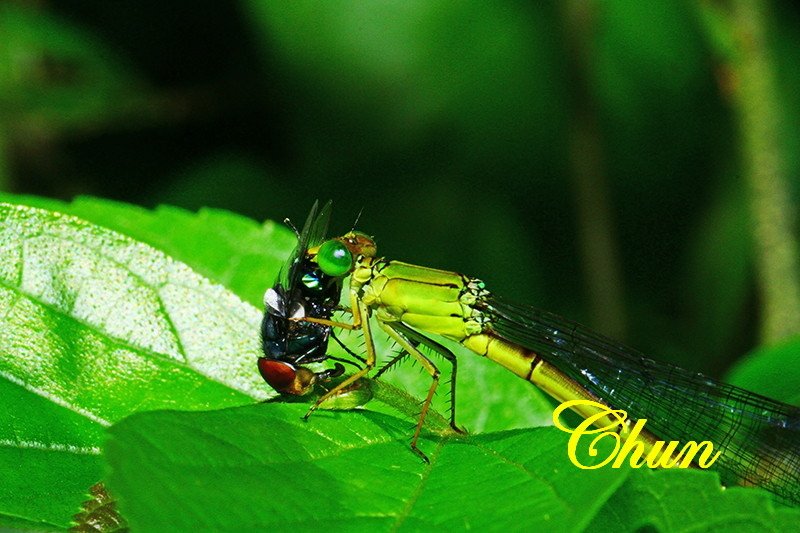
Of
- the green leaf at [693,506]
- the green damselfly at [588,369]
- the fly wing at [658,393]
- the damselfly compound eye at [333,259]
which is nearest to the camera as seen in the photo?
the green leaf at [693,506]

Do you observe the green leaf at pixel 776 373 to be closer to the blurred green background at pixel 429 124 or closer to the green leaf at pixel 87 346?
the green leaf at pixel 87 346

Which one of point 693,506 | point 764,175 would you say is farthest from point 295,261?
point 764,175

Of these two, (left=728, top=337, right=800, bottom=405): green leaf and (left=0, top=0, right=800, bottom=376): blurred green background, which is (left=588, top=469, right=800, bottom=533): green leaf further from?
(left=0, top=0, right=800, bottom=376): blurred green background

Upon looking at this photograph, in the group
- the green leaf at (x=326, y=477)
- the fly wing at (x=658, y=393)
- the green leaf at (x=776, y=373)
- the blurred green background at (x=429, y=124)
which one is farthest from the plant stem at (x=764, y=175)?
the green leaf at (x=326, y=477)

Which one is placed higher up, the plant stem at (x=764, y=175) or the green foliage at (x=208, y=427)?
the plant stem at (x=764, y=175)

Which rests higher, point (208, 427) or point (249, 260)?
point (249, 260)

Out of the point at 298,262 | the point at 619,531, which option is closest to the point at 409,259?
the point at 298,262

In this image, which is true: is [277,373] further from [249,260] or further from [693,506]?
[693,506]
